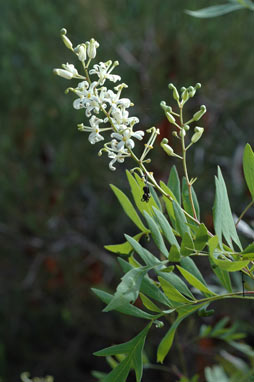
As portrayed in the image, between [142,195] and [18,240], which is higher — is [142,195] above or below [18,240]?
above

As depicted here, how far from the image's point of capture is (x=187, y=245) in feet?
1.70

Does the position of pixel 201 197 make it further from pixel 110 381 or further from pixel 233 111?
pixel 110 381

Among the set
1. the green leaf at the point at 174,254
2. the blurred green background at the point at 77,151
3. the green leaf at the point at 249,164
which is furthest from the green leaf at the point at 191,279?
the blurred green background at the point at 77,151

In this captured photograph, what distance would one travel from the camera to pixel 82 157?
2.50 m

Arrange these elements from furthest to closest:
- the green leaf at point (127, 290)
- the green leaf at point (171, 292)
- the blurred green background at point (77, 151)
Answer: the blurred green background at point (77, 151) → the green leaf at point (171, 292) → the green leaf at point (127, 290)

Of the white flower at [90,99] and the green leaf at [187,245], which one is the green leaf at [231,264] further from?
the white flower at [90,99]

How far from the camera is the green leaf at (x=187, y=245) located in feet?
1.68

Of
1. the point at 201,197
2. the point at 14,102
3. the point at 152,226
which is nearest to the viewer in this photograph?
the point at 152,226

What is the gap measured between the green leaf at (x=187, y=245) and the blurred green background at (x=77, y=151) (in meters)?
1.78

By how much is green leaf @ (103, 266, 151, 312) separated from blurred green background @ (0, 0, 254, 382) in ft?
5.89

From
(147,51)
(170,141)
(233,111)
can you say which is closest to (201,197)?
(170,141)

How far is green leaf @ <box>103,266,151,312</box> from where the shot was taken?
46 centimetres

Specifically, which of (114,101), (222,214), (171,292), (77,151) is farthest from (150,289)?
(77,151)

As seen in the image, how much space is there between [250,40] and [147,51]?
0.57m
